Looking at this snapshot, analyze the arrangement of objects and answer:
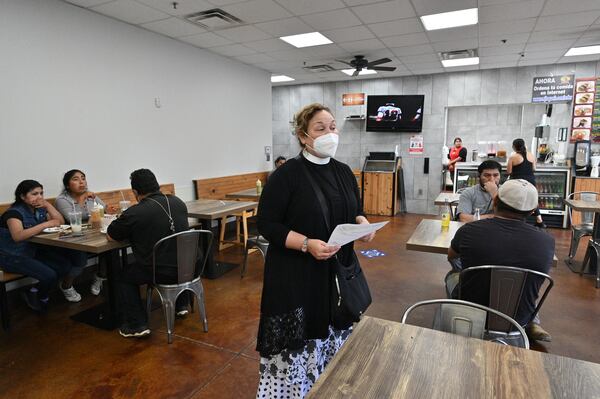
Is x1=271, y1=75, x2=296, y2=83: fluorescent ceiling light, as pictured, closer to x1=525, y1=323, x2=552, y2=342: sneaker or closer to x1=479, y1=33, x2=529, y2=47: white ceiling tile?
x1=479, y1=33, x2=529, y2=47: white ceiling tile

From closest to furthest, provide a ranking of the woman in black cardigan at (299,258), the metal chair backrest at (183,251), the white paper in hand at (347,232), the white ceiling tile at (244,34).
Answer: the white paper in hand at (347,232) < the woman in black cardigan at (299,258) < the metal chair backrest at (183,251) < the white ceiling tile at (244,34)

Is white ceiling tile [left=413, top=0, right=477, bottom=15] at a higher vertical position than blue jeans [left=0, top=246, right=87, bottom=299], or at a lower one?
higher

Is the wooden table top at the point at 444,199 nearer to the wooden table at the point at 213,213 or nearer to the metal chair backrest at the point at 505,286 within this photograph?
the wooden table at the point at 213,213

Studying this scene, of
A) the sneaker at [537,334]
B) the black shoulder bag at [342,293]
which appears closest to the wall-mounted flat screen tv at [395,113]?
the sneaker at [537,334]

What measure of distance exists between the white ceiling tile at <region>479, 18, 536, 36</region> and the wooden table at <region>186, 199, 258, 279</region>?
3868mm

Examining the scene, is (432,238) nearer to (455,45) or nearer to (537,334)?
(537,334)

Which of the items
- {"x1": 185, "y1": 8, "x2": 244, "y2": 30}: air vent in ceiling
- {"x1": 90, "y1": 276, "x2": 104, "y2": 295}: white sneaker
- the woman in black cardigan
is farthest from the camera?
{"x1": 185, "y1": 8, "x2": 244, "y2": 30}: air vent in ceiling

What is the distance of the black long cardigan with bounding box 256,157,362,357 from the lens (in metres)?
1.62

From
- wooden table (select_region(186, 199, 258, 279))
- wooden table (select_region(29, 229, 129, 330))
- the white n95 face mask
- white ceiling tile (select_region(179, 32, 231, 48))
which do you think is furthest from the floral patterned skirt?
white ceiling tile (select_region(179, 32, 231, 48))

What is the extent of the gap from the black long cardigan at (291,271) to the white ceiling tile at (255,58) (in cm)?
520

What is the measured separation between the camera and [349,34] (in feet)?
16.9

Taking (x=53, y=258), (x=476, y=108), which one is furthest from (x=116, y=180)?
(x=476, y=108)

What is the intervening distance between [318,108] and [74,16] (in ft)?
12.5

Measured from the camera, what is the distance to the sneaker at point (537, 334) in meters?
2.83
